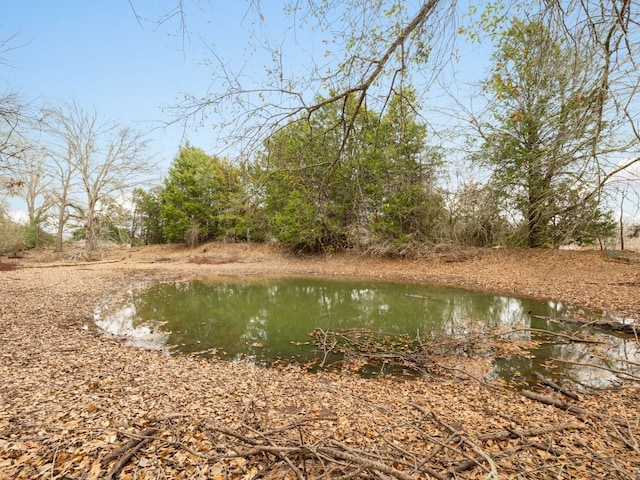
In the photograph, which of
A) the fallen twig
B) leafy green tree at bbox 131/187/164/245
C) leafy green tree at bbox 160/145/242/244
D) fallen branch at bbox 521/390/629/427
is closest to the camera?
fallen branch at bbox 521/390/629/427

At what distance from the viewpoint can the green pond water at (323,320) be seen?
555cm

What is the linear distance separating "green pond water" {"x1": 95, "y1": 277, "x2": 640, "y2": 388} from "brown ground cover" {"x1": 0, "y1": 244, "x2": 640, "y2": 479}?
2.40 feet

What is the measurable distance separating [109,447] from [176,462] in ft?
2.07

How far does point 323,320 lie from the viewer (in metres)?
8.27

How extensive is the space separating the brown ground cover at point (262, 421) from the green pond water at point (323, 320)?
73 cm

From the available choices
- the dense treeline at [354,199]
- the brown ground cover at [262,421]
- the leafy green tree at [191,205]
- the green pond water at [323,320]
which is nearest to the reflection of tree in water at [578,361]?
the green pond water at [323,320]

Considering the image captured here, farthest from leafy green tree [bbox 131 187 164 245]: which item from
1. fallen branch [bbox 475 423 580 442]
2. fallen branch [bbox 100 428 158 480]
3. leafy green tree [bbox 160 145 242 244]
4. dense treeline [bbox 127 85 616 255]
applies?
fallen branch [bbox 475 423 580 442]

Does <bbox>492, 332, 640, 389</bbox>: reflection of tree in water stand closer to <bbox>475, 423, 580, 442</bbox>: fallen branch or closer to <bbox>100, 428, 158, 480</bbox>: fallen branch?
<bbox>475, 423, 580, 442</bbox>: fallen branch

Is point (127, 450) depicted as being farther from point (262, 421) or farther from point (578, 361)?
point (578, 361)

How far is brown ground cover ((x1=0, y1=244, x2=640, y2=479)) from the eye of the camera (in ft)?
7.28

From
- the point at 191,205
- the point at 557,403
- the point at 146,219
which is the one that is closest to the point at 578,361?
the point at 557,403

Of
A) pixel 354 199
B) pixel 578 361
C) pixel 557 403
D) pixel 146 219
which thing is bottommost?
pixel 578 361

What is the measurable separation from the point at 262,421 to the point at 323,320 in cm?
523

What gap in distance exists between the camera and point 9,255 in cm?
2022
